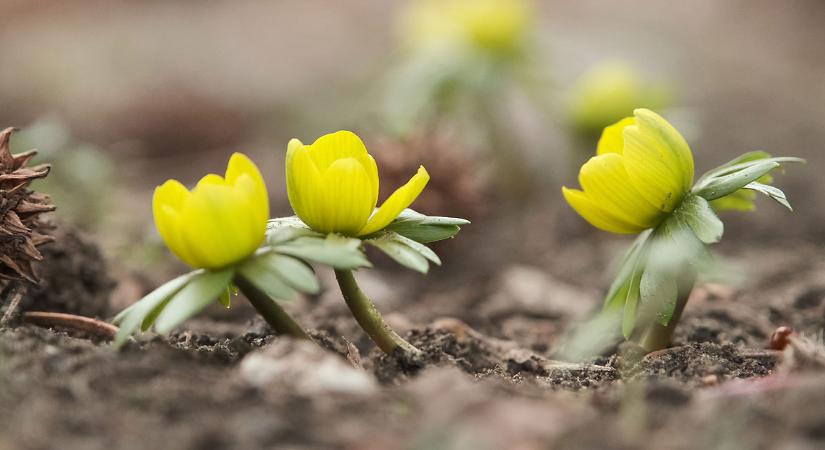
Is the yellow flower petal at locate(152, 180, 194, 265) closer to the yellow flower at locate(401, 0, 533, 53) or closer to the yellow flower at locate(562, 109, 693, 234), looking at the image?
the yellow flower at locate(562, 109, 693, 234)

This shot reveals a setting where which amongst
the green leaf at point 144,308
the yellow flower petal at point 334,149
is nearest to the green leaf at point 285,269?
the green leaf at point 144,308

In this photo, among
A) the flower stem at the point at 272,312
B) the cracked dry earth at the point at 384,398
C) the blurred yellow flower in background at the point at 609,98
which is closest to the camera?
the cracked dry earth at the point at 384,398

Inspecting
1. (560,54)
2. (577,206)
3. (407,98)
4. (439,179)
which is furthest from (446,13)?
(577,206)

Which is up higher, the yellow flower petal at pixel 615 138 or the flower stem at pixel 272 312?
the yellow flower petal at pixel 615 138

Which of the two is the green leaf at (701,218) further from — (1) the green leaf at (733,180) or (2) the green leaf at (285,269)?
(2) the green leaf at (285,269)

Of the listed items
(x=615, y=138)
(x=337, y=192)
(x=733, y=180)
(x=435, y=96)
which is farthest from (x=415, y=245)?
A: (x=435, y=96)

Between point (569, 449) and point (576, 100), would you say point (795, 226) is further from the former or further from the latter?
point (569, 449)
